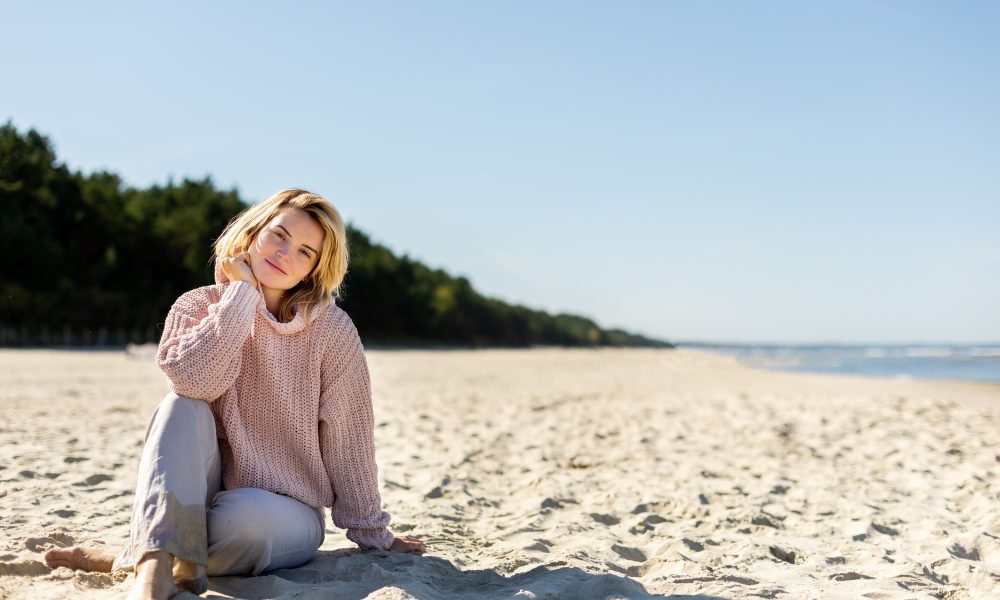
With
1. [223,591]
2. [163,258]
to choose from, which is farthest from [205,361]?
[163,258]

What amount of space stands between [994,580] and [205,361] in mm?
2975

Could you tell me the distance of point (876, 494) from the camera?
15.7 feet

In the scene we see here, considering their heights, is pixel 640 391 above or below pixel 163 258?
below

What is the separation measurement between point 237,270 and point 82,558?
1086 millimetres

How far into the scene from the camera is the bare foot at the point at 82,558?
2.61 metres

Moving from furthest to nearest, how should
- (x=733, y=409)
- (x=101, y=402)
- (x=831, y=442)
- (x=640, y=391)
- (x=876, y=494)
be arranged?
(x=640, y=391), (x=733, y=409), (x=101, y=402), (x=831, y=442), (x=876, y=494)

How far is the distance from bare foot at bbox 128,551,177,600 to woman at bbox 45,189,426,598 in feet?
0.15

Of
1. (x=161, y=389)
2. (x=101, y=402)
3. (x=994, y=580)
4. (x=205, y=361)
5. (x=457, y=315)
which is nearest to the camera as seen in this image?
(x=205, y=361)

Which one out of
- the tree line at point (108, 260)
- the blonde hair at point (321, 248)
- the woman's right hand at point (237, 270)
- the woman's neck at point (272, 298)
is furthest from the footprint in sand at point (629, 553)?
the tree line at point (108, 260)

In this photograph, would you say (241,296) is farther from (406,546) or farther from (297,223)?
(406,546)

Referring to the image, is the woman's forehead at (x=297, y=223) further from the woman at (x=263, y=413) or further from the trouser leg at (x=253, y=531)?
the trouser leg at (x=253, y=531)

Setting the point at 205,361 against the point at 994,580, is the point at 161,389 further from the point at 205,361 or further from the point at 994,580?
the point at 994,580

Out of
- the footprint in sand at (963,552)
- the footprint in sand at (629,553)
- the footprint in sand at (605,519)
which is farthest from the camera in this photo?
the footprint in sand at (605,519)

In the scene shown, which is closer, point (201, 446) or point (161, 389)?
point (201, 446)
